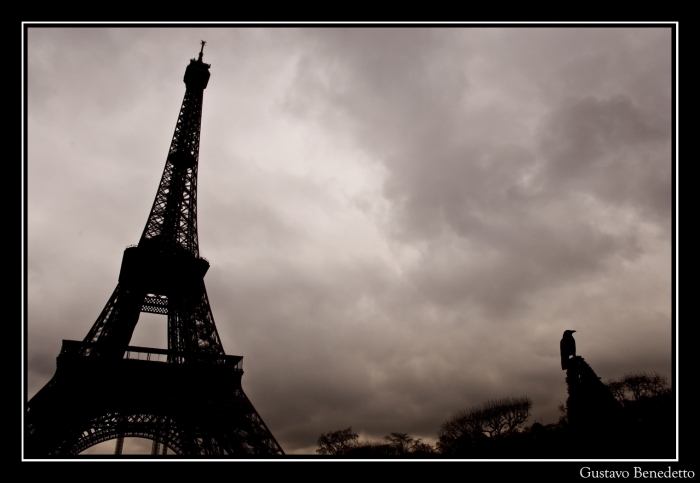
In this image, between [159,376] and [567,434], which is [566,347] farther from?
[159,376]

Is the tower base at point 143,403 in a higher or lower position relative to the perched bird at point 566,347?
lower

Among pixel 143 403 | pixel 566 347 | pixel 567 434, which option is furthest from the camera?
pixel 143 403

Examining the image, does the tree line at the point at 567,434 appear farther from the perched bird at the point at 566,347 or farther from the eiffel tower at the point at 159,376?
the eiffel tower at the point at 159,376

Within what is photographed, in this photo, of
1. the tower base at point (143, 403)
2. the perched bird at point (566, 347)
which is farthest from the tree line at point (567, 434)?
the tower base at point (143, 403)

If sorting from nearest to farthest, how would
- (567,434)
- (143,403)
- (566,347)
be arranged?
(566,347)
(567,434)
(143,403)

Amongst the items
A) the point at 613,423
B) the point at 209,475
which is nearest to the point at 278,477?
the point at 209,475

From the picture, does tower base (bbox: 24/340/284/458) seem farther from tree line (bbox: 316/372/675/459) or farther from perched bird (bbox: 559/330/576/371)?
perched bird (bbox: 559/330/576/371)

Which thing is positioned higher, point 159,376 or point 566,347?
point 566,347

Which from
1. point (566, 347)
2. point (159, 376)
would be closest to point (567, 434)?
point (566, 347)
